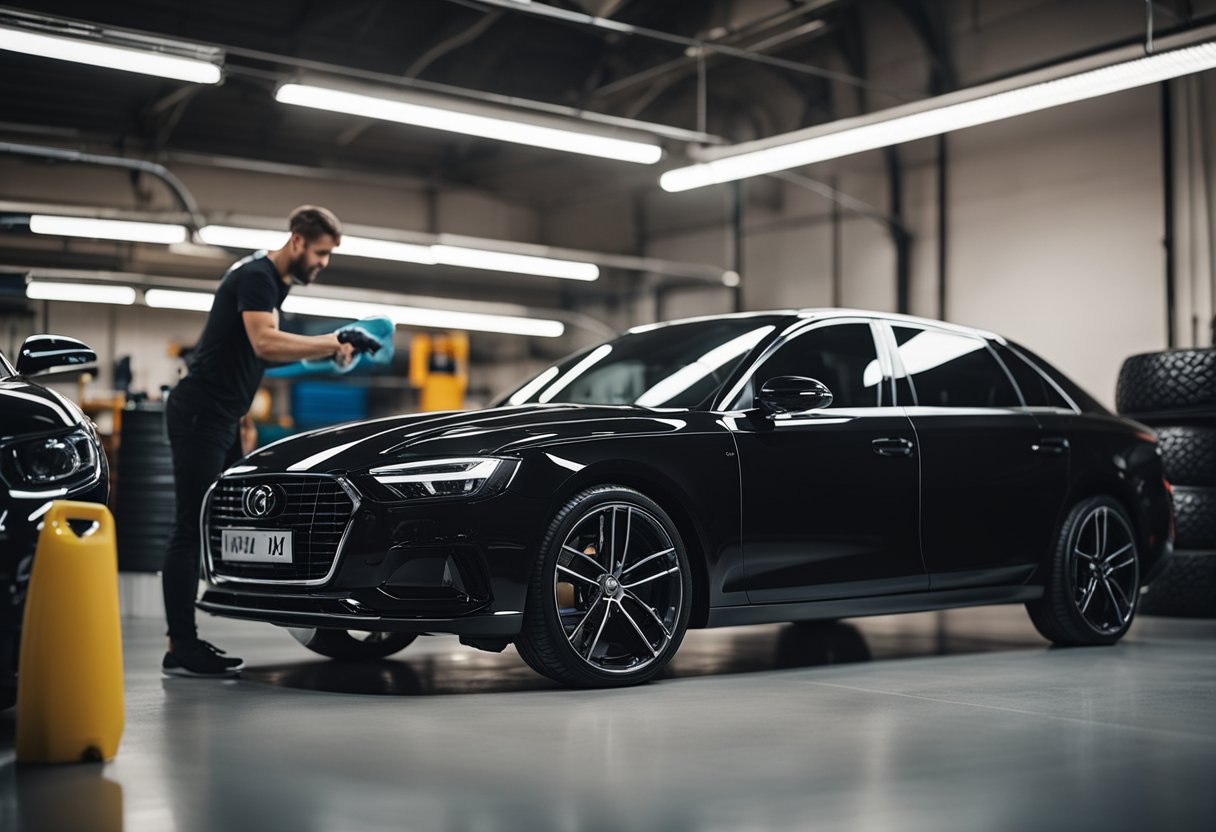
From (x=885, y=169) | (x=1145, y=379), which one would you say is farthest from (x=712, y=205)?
(x=1145, y=379)

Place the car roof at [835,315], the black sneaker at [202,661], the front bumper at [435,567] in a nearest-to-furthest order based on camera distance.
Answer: the front bumper at [435,567] < the black sneaker at [202,661] < the car roof at [835,315]

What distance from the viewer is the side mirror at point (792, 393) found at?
4969 millimetres

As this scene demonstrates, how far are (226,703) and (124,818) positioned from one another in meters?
1.70

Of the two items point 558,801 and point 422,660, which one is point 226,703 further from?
point 558,801

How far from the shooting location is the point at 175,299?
2050cm

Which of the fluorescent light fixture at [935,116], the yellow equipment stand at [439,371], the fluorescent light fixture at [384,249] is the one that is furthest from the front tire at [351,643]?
the yellow equipment stand at [439,371]

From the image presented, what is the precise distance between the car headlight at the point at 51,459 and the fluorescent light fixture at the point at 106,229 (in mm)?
10239

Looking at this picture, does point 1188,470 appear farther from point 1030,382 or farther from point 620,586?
point 620,586

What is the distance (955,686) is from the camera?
4926mm

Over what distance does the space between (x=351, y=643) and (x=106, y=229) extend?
1108cm

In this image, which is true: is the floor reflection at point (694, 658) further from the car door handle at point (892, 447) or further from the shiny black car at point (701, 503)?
the car door handle at point (892, 447)

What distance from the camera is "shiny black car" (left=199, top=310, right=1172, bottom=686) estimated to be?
4.41 m

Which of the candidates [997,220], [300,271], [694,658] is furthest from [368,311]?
[694,658]

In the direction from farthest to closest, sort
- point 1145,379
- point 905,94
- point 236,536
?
point 905,94, point 1145,379, point 236,536
